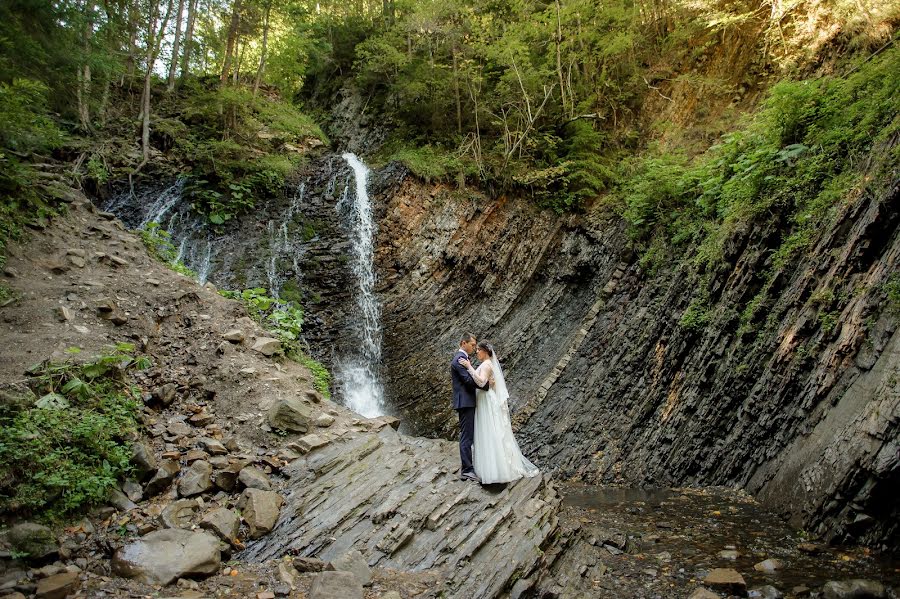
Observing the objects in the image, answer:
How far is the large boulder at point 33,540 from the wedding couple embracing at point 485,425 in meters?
3.94

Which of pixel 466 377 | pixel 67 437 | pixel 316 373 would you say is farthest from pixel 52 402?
pixel 466 377

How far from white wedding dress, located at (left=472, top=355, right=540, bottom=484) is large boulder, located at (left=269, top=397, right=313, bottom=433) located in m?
2.53

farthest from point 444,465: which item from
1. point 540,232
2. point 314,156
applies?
point 314,156

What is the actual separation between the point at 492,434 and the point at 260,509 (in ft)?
8.96

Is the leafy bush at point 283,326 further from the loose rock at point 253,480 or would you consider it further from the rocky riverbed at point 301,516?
the loose rock at point 253,480

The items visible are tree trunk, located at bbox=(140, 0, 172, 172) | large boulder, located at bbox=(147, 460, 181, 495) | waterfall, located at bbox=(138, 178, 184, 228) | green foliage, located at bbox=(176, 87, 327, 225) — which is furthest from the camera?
green foliage, located at bbox=(176, 87, 327, 225)

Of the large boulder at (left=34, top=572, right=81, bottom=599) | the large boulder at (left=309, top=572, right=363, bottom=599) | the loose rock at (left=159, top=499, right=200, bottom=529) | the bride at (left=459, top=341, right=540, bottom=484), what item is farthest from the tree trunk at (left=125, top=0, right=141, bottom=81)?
the large boulder at (left=309, top=572, right=363, bottom=599)

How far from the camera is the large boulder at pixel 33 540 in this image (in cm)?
378

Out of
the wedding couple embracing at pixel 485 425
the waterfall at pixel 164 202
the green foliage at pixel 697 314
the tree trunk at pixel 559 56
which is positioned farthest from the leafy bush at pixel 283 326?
the tree trunk at pixel 559 56

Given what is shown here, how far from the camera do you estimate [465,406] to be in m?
6.03

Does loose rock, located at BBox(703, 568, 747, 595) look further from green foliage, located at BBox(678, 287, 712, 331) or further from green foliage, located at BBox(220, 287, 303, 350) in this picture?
green foliage, located at BBox(220, 287, 303, 350)

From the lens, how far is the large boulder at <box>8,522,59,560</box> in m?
3.78

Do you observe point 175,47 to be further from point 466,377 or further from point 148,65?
point 466,377

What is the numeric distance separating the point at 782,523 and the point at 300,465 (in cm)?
583
